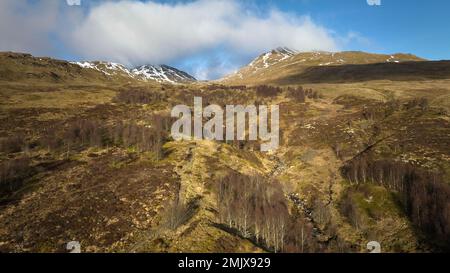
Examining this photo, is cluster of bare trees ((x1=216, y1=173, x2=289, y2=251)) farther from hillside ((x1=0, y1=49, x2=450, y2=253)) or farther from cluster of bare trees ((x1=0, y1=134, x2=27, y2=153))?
cluster of bare trees ((x1=0, y1=134, x2=27, y2=153))

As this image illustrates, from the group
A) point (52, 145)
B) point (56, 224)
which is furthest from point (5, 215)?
point (52, 145)

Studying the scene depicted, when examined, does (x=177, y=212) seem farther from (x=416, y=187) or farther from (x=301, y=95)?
(x=301, y=95)

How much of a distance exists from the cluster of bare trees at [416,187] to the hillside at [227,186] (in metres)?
0.25

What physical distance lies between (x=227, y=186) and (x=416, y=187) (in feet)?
115

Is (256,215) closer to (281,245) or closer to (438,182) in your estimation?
(281,245)

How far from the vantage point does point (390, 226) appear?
5894 centimetres

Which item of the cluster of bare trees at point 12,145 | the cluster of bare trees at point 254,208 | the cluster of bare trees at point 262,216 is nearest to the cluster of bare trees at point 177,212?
the cluster of bare trees at point 262,216

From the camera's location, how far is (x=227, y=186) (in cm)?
7019

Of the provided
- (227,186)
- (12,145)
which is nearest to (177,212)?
Result: (227,186)

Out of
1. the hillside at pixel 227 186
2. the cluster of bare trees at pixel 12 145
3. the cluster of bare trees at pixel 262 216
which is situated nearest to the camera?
the hillside at pixel 227 186

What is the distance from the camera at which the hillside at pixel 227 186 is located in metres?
50.7

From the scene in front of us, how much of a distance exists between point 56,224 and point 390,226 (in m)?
52.1

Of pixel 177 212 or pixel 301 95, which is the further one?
pixel 301 95

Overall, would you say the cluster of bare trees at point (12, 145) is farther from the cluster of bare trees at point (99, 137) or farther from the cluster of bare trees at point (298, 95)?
the cluster of bare trees at point (298, 95)
